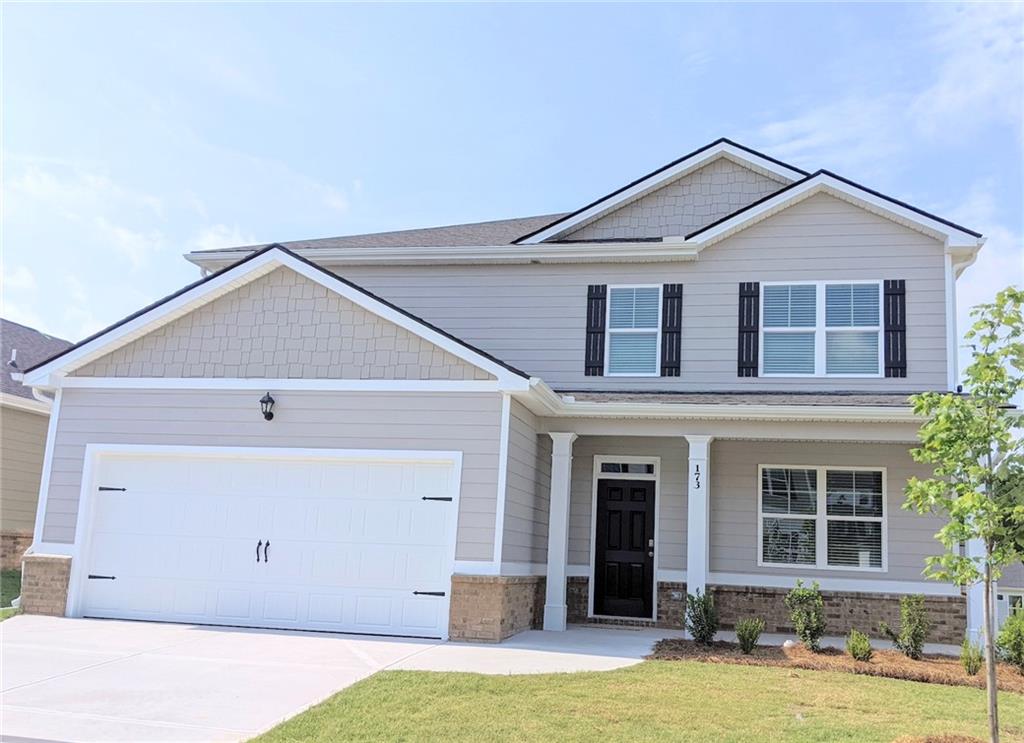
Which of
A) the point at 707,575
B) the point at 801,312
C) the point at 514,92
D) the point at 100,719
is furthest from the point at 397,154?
the point at 100,719

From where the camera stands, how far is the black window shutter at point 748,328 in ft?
44.0

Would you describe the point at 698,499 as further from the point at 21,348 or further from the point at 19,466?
the point at 21,348

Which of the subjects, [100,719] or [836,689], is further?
[836,689]

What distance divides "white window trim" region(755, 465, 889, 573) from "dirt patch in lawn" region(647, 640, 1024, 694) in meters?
2.24

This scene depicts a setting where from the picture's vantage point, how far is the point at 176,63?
42.7 ft

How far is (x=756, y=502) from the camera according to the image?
13297mm

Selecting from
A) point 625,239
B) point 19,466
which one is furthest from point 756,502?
point 19,466

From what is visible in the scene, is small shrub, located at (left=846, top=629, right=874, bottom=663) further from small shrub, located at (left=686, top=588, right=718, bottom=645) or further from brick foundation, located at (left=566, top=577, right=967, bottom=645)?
brick foundation, located at (left=566, top=577, right=967, bottom=645)

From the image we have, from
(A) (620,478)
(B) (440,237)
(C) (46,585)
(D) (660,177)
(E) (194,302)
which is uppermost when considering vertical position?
(D) (660,177)

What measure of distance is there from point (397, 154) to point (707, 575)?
26.8ft

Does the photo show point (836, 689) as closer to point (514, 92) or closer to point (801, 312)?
point (801, 312)

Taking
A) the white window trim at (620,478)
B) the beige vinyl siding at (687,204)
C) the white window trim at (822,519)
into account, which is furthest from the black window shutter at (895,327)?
the white window trim at (620,478)

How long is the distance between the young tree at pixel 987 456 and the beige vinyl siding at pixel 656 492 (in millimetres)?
Result: 7188

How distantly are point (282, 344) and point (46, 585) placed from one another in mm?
4280
